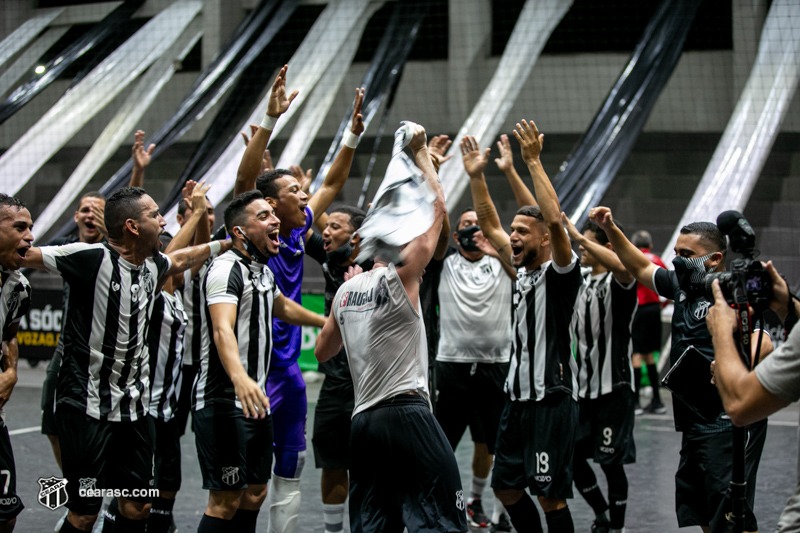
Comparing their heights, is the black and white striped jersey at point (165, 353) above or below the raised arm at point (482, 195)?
below

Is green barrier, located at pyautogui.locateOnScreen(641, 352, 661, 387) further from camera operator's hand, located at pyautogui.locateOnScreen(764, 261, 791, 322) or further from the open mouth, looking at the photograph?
camera operator's hand, located at pyautogui.locateOnScreen(764, 261, 791, 322)

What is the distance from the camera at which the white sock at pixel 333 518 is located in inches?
238

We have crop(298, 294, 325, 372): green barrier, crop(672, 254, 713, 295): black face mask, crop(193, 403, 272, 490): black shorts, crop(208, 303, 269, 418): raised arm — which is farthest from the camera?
crop(298, 294, 325, 372): green barrier

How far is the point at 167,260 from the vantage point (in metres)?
5.35

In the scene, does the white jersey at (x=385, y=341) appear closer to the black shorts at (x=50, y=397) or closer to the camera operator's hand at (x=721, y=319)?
the camera operator's hand at (x=721, y=319)

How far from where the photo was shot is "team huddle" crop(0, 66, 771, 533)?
420 centimetres

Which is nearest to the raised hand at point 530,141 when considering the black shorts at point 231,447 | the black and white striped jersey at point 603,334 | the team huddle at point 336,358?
the team huddle at point 336,358

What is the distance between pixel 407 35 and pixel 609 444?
1285cm

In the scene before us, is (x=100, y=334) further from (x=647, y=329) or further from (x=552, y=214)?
(x=647, y=329)

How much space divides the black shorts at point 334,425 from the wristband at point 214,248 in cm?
113

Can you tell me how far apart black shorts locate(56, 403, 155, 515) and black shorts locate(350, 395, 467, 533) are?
146cm

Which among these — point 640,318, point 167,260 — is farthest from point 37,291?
point 167,260

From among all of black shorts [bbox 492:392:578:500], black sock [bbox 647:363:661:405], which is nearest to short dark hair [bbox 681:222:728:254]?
black shorts [bbox 492:392:578:500]

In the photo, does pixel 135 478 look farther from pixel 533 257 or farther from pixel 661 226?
pixel 661 226
